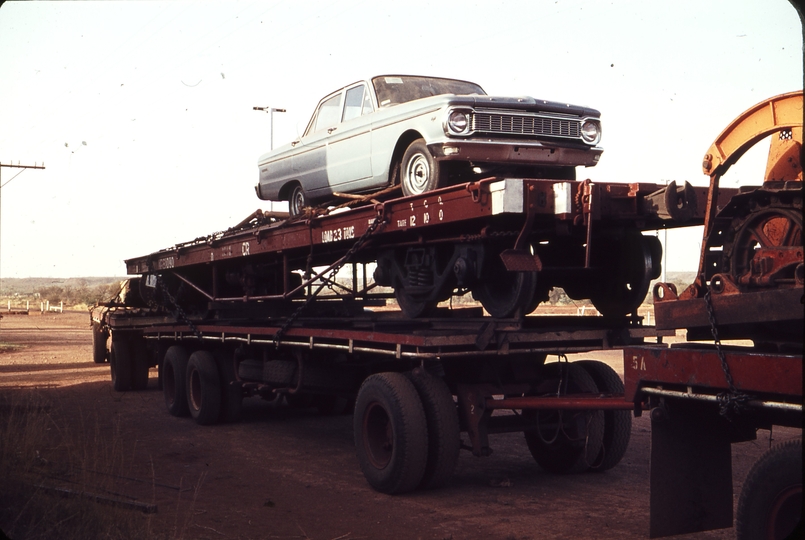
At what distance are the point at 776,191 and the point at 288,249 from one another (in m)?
6.58

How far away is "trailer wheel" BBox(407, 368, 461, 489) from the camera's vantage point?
754cm

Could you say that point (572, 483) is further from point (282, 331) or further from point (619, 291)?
point (282, 331)

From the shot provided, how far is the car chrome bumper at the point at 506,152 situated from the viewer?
8117 mm

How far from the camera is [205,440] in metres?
11.1

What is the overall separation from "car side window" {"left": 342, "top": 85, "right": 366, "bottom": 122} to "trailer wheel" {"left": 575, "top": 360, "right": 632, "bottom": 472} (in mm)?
3807

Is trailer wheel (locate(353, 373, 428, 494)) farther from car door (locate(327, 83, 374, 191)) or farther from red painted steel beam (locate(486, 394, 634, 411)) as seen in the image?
car door (locate(327, 83, 374, 191))

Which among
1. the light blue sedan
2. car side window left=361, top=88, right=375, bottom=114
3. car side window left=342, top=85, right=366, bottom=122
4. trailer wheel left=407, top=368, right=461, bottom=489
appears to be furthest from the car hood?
trailer wheel left=407, top=368, right=461, bottom=489

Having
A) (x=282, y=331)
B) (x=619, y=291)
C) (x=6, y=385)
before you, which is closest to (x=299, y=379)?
(x=282, y=331)

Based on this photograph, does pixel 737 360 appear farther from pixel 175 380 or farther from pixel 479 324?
pixel 175 380

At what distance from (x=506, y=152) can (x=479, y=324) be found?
164 cm

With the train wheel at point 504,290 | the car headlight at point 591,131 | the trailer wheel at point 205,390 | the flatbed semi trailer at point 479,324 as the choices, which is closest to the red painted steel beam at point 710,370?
the flatbed semi trailer at point 479,324

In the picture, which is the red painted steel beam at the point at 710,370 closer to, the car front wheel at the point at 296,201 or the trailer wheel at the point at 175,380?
the car front wheel at the point at 296,201

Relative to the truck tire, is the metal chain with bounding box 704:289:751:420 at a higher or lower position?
higher

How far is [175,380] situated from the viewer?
13.5 m
